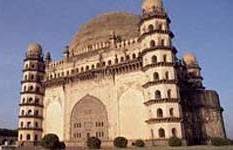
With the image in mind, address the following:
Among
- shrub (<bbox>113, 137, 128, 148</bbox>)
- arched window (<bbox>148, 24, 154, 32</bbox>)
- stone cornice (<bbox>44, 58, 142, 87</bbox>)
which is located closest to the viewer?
shrub (<bbox>113, 137, 128, 148</bbox>)

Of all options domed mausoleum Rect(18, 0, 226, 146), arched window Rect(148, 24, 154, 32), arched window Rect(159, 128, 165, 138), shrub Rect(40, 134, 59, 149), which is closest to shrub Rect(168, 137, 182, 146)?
domed mausoleum Rect(18, 0, 226, 146)

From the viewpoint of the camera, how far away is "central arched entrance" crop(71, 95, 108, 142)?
1463 inches

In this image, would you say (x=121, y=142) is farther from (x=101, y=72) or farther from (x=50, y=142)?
(x=101, y=72)

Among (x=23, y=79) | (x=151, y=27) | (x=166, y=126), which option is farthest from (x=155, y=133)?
(x=23, y=79)

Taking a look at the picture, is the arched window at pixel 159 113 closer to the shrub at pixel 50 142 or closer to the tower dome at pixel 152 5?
the shrub at pixel 50 142

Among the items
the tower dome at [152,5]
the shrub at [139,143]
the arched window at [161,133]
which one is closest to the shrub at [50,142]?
the shrub at [139,143]

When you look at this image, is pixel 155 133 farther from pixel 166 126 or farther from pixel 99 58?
pixel 99 58

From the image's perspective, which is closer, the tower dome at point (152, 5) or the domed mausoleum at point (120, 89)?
the domed mausoleum at point (120, 89)

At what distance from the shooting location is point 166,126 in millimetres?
30547

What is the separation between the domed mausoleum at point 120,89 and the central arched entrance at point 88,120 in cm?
13

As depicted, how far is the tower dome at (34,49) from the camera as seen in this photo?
4615cm

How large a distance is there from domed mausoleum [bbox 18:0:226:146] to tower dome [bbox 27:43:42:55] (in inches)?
6.1

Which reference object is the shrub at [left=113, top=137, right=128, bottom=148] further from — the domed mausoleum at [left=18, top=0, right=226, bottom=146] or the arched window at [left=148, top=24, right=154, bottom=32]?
the arched window at [left=148, top=24, right=154, bottom=32]

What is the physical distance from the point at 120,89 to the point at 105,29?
490 inches
